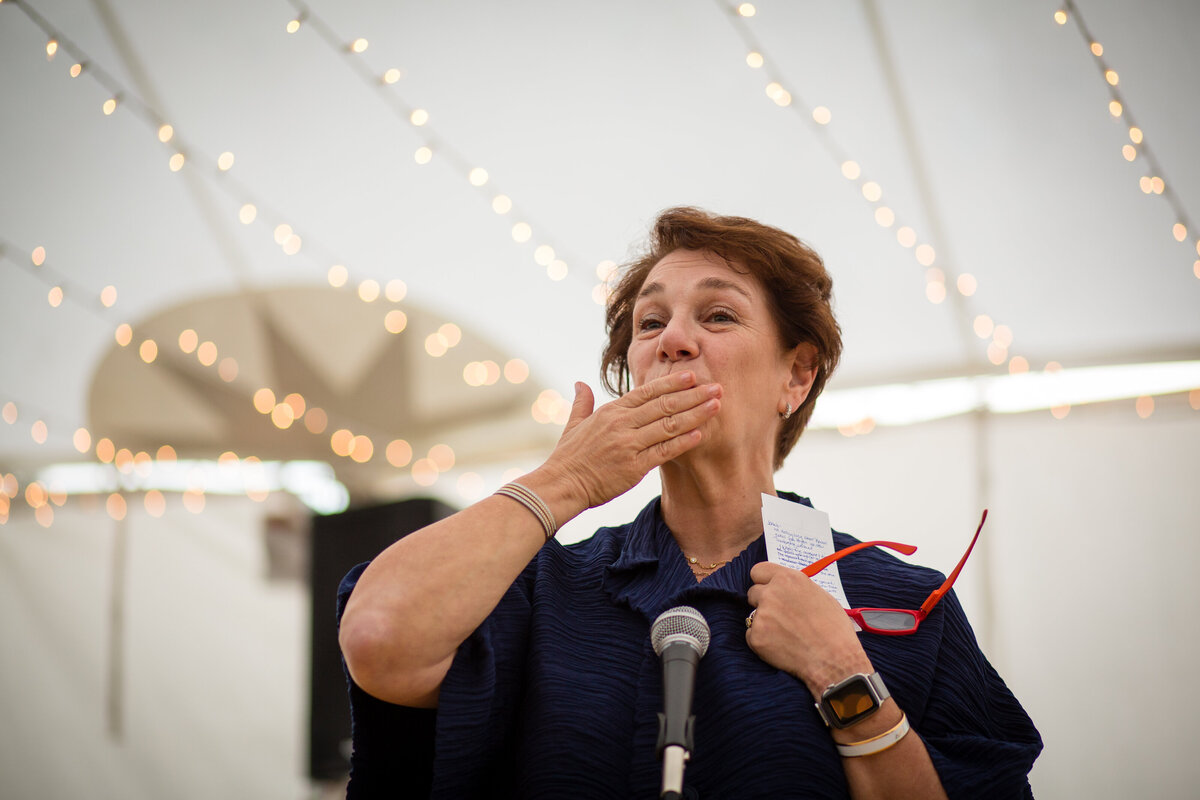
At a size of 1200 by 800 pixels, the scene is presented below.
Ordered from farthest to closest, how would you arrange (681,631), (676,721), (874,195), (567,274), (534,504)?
(567,274) < (874,195) < (534,504) < (681,631) < (676,721)

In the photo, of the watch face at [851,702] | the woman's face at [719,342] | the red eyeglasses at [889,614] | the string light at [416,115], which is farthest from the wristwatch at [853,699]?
the string light at [416,115]

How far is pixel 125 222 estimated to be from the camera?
3.77m

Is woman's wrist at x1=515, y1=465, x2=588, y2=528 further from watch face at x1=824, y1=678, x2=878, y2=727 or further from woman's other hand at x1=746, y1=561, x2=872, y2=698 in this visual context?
watch face at x1=824, y1=678, x2=878, y2=727

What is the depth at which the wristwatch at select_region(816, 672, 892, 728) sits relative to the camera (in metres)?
1.05

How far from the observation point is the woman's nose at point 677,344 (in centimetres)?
132

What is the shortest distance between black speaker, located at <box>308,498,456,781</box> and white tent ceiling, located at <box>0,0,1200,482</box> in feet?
2.66

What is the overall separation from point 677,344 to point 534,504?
1.26 feet

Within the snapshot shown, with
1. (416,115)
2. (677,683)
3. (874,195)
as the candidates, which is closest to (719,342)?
(677,683)

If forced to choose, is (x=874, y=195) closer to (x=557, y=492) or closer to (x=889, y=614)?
(x=889, y=614)

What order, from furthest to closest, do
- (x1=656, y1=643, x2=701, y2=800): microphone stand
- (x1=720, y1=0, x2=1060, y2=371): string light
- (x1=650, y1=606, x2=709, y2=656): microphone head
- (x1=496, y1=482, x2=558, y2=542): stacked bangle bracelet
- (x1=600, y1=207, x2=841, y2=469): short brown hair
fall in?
(x1=720, y1=0, x2=1060, y2=371): string light < (x1=600, y1=207, x2=841, y2=469): short brown hair < (x1=496, y1=482, x2=558, y2=542): stacked bangle bracelet < (x1=650, y1=606, x2=709, y2=656): microphone head < (x1=656, y1=643, x2=701, y2=800): microphone stand

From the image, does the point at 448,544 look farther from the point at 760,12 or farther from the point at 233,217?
the point at 233,217

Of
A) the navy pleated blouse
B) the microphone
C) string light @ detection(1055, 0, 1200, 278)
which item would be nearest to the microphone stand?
the microphone

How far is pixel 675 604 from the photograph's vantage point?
123 centimetres

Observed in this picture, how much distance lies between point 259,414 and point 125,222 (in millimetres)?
1069
